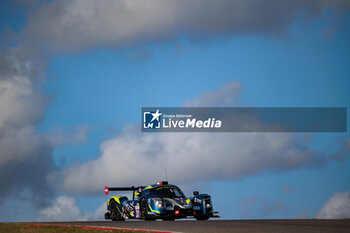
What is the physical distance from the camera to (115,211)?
28.8 meters

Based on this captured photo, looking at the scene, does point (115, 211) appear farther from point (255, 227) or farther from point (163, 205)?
point (255, 227)

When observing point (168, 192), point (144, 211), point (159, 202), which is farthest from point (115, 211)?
point (159, 202)

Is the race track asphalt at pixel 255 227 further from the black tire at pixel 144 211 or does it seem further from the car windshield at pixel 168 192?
the car windshield at pixel 168 192

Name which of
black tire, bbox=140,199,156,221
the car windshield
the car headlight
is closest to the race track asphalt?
the car headlight

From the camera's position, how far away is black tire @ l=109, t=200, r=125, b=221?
28.3 metres

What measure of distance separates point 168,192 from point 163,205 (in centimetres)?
157

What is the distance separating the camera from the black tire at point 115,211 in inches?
1116

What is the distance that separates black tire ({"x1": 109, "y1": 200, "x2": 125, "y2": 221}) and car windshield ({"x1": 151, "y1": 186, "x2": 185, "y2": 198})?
2.80 meters

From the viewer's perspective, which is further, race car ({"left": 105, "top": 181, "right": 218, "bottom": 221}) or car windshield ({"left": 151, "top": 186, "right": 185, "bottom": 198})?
car windshield ({"left": 151, "top": 186, "right": 185, "bottom": 198})

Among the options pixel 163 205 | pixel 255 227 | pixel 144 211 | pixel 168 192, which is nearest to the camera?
pixel 255 227

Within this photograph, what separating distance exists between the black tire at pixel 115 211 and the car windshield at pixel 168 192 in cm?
280

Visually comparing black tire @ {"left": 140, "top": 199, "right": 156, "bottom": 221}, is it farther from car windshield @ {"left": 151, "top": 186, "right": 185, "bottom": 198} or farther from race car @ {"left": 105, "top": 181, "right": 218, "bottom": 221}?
car windshield @ {"left": 151, "top": 186, "right": 185, "bottom": 198}

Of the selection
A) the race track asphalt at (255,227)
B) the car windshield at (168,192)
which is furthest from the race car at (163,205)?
the race track asphalt at (255,227)

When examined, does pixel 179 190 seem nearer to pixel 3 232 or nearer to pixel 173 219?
pixel 173 219
